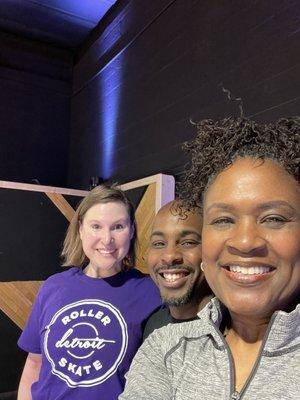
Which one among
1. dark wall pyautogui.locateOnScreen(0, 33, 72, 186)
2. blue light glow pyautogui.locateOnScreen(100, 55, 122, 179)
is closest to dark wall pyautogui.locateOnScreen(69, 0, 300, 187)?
blue light glow pyautogui.locateOnScreen(100, 55, 122, 179)

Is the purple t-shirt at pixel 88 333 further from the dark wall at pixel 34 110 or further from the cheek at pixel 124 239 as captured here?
the dark wall at pixel 34 110

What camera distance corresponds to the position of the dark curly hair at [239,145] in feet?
2.99

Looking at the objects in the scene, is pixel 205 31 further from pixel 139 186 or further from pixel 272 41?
pixel 139 186

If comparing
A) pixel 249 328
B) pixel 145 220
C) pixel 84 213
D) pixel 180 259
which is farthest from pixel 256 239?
pixel 145 220

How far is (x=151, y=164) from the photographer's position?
2.72 meters

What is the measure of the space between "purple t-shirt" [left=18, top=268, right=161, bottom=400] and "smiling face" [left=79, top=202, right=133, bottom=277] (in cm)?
6

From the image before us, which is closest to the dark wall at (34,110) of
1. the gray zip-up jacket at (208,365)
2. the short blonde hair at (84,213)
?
the short blonde hair at (84,213)

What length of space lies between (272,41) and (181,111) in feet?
2.41

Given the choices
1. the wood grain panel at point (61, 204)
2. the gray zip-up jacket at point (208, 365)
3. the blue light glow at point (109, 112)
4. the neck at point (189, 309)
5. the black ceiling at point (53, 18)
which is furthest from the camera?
the black ceiling at point (53, 18)

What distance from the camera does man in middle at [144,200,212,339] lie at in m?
1.41

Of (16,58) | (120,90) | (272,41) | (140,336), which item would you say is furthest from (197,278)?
(16,58)

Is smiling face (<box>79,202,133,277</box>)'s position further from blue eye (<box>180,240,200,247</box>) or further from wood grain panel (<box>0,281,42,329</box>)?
wood grain panel (<box>0,281,42,329</box>)

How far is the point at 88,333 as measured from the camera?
1.55m

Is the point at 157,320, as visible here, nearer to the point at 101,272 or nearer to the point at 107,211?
the point at 101,272
